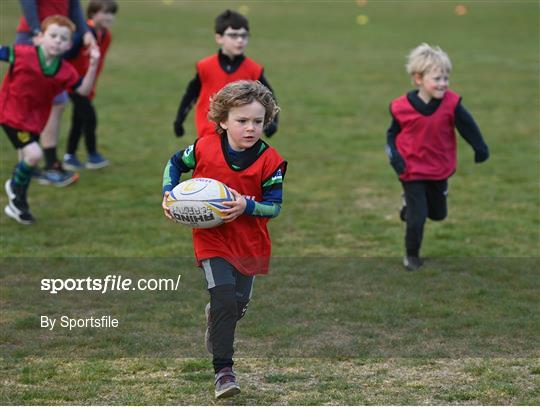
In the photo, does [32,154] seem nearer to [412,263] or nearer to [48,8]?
[48,8]

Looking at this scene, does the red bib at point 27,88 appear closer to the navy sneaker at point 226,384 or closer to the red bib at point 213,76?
the red bib at point 213,76

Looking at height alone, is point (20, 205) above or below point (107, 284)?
above

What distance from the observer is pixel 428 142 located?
374 inches

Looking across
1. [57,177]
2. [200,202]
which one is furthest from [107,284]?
[57,177]

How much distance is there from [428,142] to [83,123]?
5.81m

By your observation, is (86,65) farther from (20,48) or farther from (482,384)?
(482,384)

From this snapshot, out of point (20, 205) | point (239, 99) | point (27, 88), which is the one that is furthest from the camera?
point (20, 205)

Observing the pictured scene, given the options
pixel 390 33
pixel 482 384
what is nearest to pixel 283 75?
pixel 390 33

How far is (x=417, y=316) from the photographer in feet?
26.6

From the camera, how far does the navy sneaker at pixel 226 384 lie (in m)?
6.16

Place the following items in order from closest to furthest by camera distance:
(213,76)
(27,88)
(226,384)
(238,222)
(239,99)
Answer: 1. (226,384)
2. (239,99)
3. (238,222)
4. (213,76)
5. (27,88)

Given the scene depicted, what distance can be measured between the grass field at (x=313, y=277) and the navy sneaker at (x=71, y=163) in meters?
0.32

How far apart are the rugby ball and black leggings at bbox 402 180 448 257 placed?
342 cm

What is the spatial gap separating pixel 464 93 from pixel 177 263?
12.1 metres
